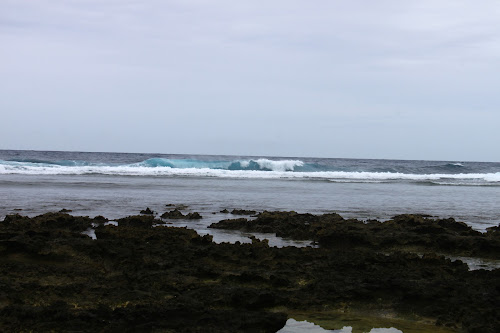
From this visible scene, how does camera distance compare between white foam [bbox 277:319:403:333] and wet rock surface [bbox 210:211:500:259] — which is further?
wet rock surface [bbox 210:211:500:259]

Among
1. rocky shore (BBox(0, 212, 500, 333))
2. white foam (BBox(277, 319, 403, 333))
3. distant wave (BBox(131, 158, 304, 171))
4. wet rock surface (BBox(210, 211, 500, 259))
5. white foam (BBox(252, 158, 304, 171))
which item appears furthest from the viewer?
white foam (BBox(252, 158, 304, 171))

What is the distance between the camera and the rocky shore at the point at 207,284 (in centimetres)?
400

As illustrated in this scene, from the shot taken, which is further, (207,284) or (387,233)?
(387,233)

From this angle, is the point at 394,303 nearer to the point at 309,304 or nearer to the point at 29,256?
the point at 309,304

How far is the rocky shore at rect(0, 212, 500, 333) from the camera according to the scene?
400 cm

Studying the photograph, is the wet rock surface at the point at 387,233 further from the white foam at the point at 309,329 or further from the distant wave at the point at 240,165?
the distant wave at the point at 240,165

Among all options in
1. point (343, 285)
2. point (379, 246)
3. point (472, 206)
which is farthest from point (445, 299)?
point (472, 206)

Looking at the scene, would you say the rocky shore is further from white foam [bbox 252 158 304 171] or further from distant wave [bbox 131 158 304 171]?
white foam [bbox 252 158 304 171]

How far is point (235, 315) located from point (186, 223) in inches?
256

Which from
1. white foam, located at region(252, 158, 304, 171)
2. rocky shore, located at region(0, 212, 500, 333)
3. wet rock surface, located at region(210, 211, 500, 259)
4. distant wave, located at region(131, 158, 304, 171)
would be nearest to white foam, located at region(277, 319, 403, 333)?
rocky shore, located at region(0, 212, 500, 333)

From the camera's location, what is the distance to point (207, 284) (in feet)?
16.7

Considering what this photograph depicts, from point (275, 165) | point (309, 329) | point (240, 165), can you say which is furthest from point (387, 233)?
point (275, 165)

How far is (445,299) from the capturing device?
466 centimetres

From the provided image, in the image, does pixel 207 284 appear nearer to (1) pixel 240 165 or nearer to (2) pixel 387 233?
(2) pixel 387 233
